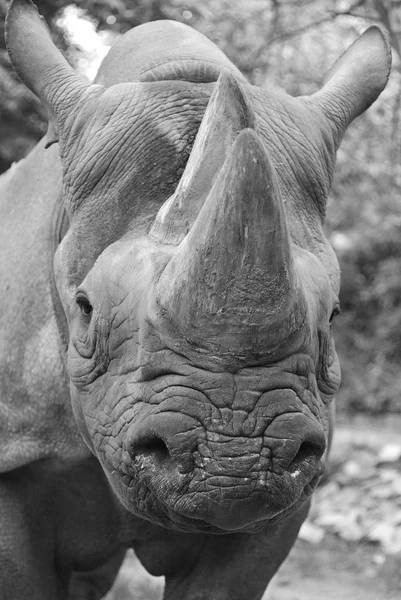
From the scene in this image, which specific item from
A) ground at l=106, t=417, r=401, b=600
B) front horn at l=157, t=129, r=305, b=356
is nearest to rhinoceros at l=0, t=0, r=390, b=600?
front horn at l=157, t=129, r=305, b=356

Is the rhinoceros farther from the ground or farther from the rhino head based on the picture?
the ground

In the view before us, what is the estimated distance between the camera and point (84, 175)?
12.2 feet

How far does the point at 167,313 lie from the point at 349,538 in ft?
20.3

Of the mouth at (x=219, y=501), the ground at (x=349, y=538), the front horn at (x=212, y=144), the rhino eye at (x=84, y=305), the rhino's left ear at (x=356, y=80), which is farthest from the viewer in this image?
the ground at (x=349, y=538)

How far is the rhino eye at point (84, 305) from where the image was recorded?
349cm

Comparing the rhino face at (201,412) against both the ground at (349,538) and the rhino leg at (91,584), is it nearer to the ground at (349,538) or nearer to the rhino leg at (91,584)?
the rhino leg at (91,584)

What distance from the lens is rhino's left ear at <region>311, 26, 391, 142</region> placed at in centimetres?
407

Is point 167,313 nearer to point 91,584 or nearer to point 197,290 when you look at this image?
point 197,290

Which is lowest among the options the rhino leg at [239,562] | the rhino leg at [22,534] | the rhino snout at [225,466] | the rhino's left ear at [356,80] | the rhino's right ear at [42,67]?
the rhino leg at [239,562]

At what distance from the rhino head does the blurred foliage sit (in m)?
3.44

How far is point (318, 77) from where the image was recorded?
29.1 ft

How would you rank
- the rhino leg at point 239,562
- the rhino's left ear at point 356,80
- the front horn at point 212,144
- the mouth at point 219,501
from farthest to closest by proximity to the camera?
1. the rhino leg at point 239,562
2. the rhino's left ear at point 356,80
3. the front horn at point 212,144
4. the mouth at point 219,501

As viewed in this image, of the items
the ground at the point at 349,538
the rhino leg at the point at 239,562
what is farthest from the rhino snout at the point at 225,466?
the ground at the point at 349,538

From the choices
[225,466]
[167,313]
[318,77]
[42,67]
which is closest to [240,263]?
[167,313]
